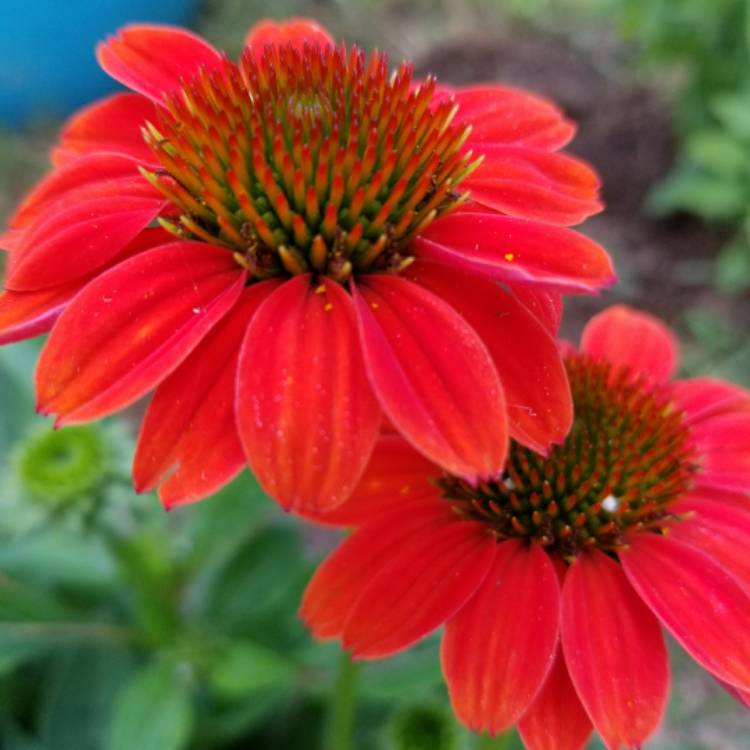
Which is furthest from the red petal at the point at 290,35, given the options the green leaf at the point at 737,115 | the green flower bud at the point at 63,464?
the green leaf at the point at 737,115

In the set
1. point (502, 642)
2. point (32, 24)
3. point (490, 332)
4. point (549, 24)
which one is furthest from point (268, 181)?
point (549, 24)

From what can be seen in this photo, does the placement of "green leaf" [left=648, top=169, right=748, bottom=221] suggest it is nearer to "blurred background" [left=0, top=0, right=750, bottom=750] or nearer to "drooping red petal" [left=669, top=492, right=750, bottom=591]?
"blurred background" [left=0, top=0, right=750, bottom=750]

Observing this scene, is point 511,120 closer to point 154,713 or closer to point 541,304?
point 541,304

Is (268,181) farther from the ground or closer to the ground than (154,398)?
farther from the ground

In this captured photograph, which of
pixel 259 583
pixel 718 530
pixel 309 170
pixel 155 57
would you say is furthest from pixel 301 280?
pixel 259 583

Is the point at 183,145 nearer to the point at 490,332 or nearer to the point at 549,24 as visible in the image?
the point at 490,332

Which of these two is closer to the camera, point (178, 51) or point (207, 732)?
point (178, 51)
